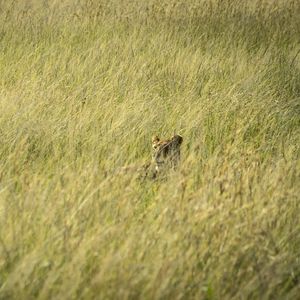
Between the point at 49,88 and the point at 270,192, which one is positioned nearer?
the point at 270,192

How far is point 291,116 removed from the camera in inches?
207

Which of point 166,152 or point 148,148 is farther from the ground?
point 166,152

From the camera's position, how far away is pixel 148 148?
4.44m

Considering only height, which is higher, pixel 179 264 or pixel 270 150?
pixel 179 264

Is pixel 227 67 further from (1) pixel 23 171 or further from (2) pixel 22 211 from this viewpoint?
(2) pixel 22 211

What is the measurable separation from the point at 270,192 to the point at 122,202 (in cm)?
94

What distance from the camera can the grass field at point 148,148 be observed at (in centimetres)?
267

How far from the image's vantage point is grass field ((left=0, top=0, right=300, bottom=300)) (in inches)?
105

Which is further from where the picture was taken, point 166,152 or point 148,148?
point 148,148

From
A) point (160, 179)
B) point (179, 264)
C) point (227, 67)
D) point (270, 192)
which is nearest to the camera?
point (179, 264)

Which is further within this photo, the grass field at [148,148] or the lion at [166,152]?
the lion at [166,152]

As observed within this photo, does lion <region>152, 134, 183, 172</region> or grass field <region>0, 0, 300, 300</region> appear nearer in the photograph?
grass field <region>0, 0, 300, 300</region>

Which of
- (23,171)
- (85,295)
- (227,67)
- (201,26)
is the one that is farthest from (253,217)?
(201,26)

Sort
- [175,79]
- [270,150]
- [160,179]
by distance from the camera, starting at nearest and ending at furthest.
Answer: [160,179], [270,150], [175,79]
